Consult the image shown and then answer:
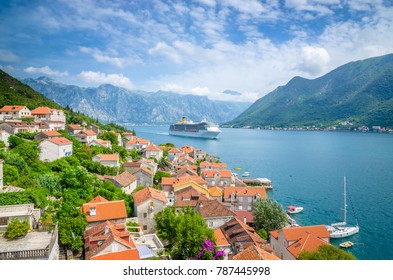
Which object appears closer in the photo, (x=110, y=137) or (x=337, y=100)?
(x=110, y=137)

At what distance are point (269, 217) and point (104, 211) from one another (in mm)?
9679

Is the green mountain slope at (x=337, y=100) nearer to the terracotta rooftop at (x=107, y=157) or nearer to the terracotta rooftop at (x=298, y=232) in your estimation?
the terracotta rooftop at (x=298, y=232)

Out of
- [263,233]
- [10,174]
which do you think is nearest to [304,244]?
[263,233]

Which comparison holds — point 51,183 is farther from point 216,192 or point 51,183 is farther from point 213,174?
point 213,174

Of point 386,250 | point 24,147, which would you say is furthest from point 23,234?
point 386,250

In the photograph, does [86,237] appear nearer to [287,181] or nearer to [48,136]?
[48,136]

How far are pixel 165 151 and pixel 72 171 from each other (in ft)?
74.6

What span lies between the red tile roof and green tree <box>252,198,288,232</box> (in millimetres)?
8606

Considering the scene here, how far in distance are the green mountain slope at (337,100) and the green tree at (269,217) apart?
6696 cm

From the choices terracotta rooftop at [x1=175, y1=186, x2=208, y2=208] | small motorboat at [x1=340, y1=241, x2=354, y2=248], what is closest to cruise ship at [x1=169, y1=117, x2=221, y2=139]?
terracotta rooftop at [x1=175, y1=186, x2=208, y2=208]

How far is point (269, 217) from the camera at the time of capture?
1678 cm

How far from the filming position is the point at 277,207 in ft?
55.9

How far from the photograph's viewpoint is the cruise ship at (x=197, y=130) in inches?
3580

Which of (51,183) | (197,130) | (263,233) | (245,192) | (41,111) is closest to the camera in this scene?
(51,183)
